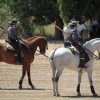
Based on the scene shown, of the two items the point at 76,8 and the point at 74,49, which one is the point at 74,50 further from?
the point at 76,8

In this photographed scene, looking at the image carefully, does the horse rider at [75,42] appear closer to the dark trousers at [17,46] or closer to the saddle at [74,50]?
the saddle at [74,50]

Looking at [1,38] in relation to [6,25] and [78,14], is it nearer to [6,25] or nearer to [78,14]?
[6,25]

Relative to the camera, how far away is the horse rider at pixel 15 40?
17.9 metres

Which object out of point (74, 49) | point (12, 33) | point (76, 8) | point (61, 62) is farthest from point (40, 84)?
point (76, 8)

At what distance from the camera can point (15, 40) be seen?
712 inches

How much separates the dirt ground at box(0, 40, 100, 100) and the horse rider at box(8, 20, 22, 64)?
999 mm

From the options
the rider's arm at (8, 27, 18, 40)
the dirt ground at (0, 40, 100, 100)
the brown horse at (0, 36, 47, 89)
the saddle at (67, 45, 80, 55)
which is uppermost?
the rider's arm at (8, 27, 18, 40)

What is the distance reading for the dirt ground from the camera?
50.4 ft

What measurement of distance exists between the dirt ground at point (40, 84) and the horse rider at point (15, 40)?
1.00 metres

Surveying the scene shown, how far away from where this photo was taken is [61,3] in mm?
36312

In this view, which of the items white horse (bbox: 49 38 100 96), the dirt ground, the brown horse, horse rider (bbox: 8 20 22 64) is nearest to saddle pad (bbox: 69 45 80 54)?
white horse (bbox: 49 38 100 96)

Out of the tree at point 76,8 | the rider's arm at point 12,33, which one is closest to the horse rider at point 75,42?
the rider's arm at point 12,33

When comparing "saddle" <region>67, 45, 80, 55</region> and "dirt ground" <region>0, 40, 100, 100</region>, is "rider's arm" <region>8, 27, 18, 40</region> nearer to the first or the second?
"dirt ground" <region>0, 40, 100, 100</region>

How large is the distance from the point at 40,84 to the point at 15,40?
6.24 feet
